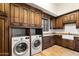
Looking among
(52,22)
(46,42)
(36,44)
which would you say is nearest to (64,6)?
(52,22)

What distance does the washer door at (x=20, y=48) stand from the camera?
71.7 inches

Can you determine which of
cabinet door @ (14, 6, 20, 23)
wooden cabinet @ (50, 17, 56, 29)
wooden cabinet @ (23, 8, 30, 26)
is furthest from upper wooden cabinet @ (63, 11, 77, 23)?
cabinet door @ (14, 6, 20, 23)

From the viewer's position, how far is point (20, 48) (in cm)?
197

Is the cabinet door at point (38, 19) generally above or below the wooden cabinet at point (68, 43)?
above

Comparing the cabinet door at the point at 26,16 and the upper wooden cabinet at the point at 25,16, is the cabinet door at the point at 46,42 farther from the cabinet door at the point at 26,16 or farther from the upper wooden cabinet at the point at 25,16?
the cabinet door at the point at 26,16

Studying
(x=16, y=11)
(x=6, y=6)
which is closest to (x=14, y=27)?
(x=16, y=11)

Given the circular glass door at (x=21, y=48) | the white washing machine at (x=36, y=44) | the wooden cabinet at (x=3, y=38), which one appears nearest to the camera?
the wooden cabinet at (x=3, y=38)

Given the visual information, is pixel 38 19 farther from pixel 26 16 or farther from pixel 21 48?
pixel 21 48

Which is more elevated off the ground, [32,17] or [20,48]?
[32,17]

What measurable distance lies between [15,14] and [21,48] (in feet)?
2.57

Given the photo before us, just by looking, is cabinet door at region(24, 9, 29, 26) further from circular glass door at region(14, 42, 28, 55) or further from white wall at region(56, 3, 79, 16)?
white wall at region(56, 3, 79, 16)

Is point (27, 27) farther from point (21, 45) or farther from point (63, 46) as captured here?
point (63, 46)

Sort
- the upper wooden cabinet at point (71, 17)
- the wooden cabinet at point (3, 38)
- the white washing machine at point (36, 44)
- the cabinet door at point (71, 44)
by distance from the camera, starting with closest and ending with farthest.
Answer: the wooden cabinet at point (3, 38) → the white washing machine at point (36, 44) → the upper wooden cabinet at point (71, 17) → the cabinet door at point (71, 44)

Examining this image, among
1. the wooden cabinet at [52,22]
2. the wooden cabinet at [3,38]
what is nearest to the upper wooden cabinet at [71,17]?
the wooden cabinet at [52,22]
